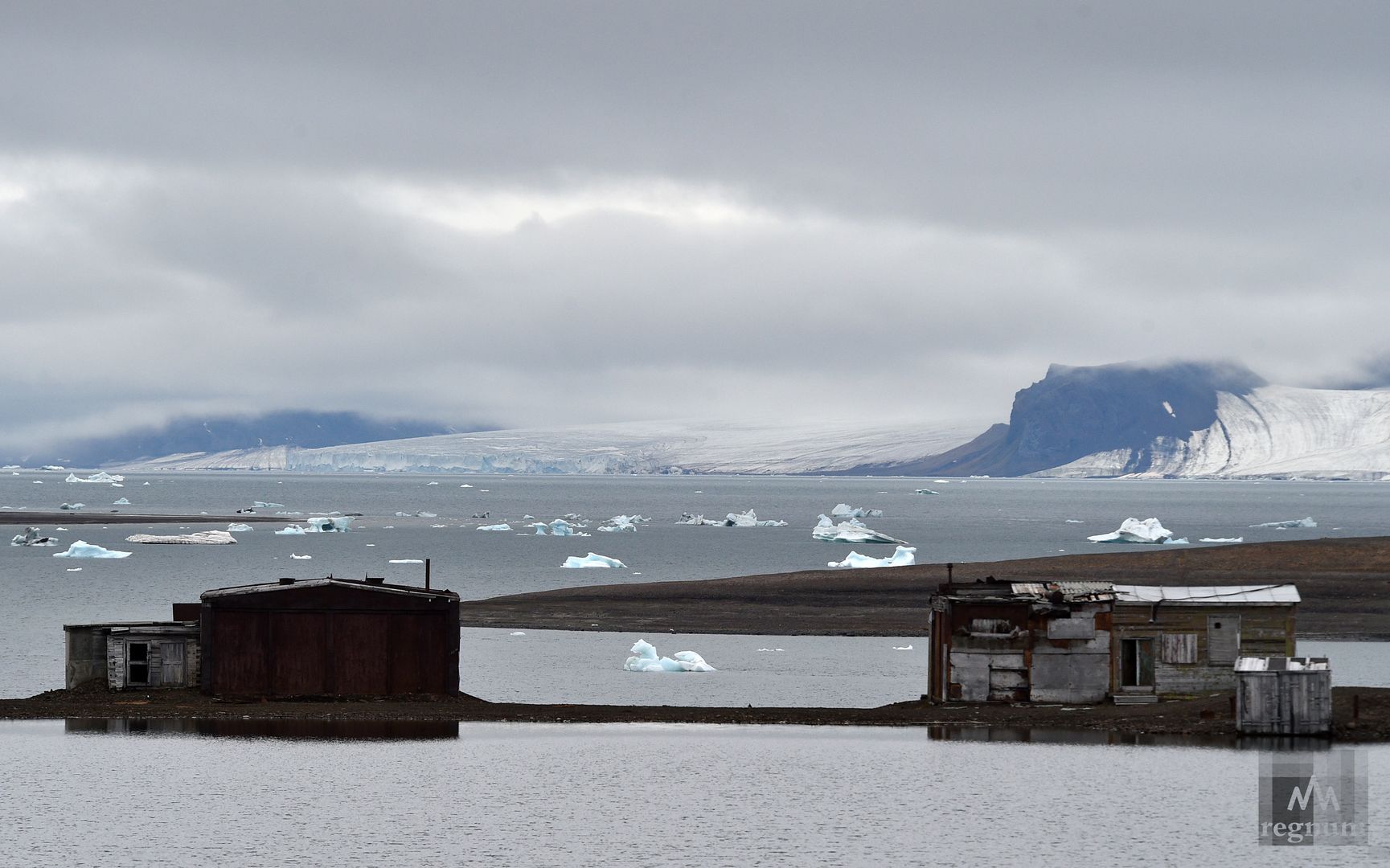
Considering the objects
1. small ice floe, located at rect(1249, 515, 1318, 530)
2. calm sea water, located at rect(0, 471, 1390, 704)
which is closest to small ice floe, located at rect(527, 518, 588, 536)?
calm sea water, located at rect(0, 471, 1390, 704)

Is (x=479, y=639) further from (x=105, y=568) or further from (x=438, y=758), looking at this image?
(x=105, y=568)

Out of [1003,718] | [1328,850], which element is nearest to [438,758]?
[1003,718]

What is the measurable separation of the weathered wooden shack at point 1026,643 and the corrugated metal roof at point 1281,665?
379 cm

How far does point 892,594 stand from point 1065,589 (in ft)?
134

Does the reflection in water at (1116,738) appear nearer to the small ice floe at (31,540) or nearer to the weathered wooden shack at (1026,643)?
the weathered wooden shack at (1026,643)

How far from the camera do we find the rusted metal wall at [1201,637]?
123ft

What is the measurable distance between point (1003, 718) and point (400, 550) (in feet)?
277

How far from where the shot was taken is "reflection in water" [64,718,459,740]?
3444 centimetres

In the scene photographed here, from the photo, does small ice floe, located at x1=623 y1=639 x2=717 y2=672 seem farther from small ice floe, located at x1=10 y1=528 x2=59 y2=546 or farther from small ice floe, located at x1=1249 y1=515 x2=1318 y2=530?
small ice floe, located at x1=1249 y1=515 x2=1318 y2=530

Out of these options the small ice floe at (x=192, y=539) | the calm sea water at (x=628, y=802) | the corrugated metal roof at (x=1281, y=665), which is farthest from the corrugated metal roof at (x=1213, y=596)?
the small ice floe at (x=192, y=539)

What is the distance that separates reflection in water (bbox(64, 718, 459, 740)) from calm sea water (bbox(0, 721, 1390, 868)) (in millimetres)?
456

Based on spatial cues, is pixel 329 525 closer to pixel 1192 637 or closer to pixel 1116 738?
pixel 1192 637

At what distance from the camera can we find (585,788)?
2991 cm

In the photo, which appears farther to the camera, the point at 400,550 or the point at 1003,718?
the point at 400,550
